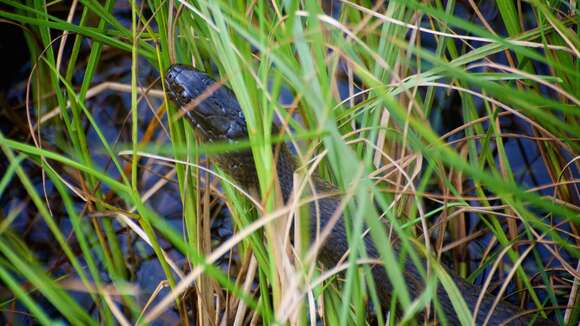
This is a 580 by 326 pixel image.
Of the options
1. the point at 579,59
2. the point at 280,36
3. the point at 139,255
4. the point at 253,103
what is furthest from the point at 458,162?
the point at 139,255

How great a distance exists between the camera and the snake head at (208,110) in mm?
1655

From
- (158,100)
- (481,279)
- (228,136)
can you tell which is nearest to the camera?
(228,136)

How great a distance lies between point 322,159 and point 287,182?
0.12m

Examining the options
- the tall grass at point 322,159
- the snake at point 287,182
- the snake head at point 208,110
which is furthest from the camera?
the snake head at point 208,110

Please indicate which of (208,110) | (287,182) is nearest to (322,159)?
(287,182)

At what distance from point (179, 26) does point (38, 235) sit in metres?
0.81

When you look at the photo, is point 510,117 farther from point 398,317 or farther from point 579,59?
point 398,317

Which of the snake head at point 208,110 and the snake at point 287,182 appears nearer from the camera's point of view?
the snake at point 287,182

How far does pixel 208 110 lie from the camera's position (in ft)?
5.51

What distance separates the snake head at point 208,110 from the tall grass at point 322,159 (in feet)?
0.15

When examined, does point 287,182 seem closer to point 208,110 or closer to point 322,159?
point 322,159

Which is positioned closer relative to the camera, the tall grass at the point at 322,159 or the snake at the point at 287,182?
the tall grass at the point at 322,159

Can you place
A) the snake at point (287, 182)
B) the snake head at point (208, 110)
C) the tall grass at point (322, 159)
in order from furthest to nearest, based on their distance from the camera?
the snake head at point (208, 110), the snake at point (287, 182), the tall grass at point (322, 159)

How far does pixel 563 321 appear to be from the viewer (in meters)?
1.52
